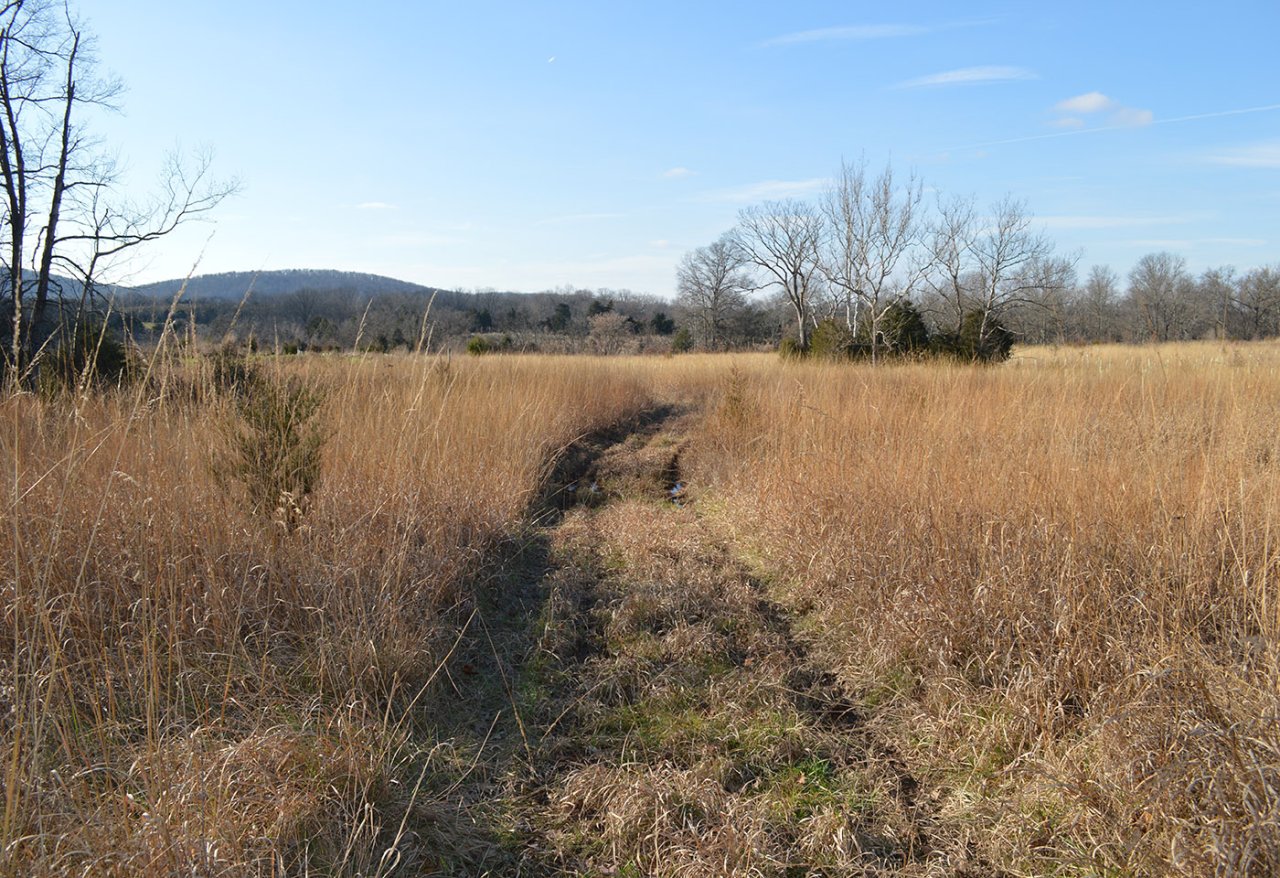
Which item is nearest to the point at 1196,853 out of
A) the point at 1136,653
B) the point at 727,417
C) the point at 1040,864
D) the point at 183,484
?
the point at 1040,864

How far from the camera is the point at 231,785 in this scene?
6.27 feet

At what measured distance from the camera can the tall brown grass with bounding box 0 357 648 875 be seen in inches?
69.2

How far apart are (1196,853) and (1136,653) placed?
0.95m

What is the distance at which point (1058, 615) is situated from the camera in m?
2.63

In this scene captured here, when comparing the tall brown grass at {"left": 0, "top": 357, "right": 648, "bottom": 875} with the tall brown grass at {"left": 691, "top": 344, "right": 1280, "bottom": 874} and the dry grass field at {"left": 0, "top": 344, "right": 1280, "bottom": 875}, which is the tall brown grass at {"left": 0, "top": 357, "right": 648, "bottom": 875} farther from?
the tall brown grass at {"left": 691, "top": 344, "right": 1280, "bottom": 874}

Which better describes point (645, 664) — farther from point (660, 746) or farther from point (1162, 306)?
point (1162, 306)

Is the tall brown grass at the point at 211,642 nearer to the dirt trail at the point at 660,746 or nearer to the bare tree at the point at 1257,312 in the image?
the dirt trail at the point at 660,746

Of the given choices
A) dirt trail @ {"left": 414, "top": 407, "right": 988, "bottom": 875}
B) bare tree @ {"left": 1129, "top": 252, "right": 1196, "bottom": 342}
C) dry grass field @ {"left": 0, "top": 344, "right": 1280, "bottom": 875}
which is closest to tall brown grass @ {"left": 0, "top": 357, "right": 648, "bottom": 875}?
dry grass field @ {"left": 0, "top": 344, "right": 1280, "bottom": 875}

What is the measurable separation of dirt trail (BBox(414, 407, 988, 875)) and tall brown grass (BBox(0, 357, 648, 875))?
259 mm

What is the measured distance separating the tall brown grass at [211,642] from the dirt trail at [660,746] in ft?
0.85

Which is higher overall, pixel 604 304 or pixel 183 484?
pixel 604 304

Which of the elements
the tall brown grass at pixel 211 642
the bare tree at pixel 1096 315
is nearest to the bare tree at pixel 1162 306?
the bare tree at pixel 1096 315

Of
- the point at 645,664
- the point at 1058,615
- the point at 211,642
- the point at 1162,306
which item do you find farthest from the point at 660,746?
the point at 1162,306

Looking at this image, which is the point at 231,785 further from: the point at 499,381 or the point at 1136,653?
the point at 499,381
